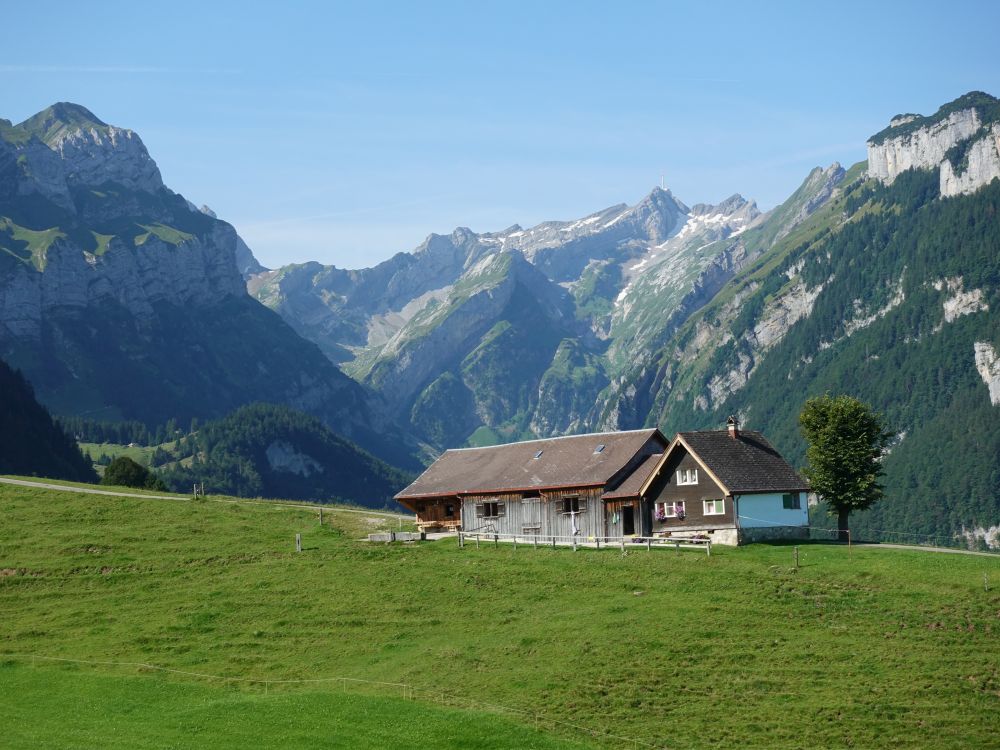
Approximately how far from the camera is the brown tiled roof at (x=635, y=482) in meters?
91.0

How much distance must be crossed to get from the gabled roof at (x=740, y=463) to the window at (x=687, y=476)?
1205mm

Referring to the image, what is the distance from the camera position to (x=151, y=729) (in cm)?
5138

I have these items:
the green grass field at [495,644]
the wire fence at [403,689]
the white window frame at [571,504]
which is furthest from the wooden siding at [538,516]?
the wire fence at [403,689]

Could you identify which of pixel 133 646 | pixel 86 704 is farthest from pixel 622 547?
pixel 86 704

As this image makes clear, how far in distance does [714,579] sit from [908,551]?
16514 mm

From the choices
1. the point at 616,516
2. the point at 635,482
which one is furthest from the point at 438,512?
the point at 635,482

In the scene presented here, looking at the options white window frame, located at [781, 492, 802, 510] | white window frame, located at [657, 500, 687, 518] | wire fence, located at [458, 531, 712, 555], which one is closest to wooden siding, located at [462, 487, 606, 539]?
wire fence, located at [458, 531, 712, 555]

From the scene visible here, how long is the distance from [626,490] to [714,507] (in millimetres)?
7641

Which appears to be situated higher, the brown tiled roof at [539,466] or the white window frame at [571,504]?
the brown tiled roof at [539,466]

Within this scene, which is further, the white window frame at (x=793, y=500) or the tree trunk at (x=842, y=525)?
the tree trunk at (x=842, y=525)

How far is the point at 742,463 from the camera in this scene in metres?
88.9

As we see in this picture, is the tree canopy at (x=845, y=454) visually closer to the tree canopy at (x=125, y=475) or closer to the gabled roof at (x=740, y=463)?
the gabled roof at (x=740, y=463)

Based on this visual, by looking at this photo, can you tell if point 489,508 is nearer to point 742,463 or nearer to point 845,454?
point 742,463

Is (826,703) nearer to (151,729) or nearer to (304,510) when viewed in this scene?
(151,729)
